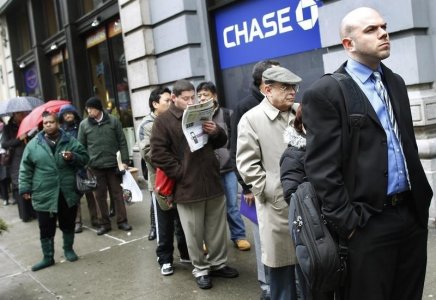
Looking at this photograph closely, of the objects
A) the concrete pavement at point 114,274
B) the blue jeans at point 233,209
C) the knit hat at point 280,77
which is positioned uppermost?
the knit hat at point 280,77

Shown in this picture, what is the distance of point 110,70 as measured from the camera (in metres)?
11.9

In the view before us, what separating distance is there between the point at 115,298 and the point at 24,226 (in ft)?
14.3

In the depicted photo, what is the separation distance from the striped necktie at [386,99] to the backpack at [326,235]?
0.46ft

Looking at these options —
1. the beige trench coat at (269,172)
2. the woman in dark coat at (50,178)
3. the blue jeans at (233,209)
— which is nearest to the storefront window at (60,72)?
the woman in dark coat at (50,178)

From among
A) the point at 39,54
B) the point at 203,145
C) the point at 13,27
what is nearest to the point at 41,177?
the point at 203,145

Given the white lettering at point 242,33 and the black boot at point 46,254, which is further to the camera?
the white lettering at point 242,33

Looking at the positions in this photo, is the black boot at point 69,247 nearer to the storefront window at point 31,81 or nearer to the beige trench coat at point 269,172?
the beige trench coat at point 269,172

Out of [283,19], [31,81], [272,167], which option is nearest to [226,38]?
[283,19]

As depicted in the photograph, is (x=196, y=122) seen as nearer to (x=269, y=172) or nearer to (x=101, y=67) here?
(x=269, y=172)

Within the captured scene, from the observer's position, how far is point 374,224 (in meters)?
2.32

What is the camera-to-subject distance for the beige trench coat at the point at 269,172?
3408 mm

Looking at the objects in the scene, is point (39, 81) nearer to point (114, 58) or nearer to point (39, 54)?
point (39, 54)

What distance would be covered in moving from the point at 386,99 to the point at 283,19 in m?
4.82

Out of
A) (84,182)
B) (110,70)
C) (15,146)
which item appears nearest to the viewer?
(84,182)
